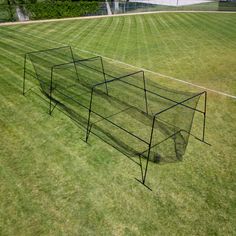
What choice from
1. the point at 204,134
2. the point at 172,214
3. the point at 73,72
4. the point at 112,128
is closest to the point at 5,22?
the point at 73,72

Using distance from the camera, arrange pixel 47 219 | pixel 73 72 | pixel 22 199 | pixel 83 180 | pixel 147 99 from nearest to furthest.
Answer: pixel 47 219, pixel 22 199, pixel 83 180, pixel 147 99, pixel 73 72

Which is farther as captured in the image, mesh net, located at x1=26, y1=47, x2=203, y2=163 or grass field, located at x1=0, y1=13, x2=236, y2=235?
mesh net, located at x1=26, y1=47, x2=203, y2=163

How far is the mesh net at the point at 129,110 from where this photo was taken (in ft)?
27.1

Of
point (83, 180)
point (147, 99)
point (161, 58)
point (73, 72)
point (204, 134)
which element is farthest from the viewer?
point (161, 58)

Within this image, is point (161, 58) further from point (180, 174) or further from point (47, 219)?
point (47, 219)

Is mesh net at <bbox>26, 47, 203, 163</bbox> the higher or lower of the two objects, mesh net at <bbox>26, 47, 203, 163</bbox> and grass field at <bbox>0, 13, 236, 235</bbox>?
the higher

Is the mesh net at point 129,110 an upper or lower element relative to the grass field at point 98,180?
upper

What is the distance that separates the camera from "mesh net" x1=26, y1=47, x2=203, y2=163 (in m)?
8.26

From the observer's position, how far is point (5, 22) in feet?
98.8

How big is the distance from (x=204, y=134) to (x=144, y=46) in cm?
1306

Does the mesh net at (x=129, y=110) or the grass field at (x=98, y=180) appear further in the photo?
the mesh net at (x=129, y=110)

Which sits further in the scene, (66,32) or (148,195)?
(66,32)

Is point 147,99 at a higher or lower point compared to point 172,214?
higher

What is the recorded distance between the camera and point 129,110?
10.5 m
